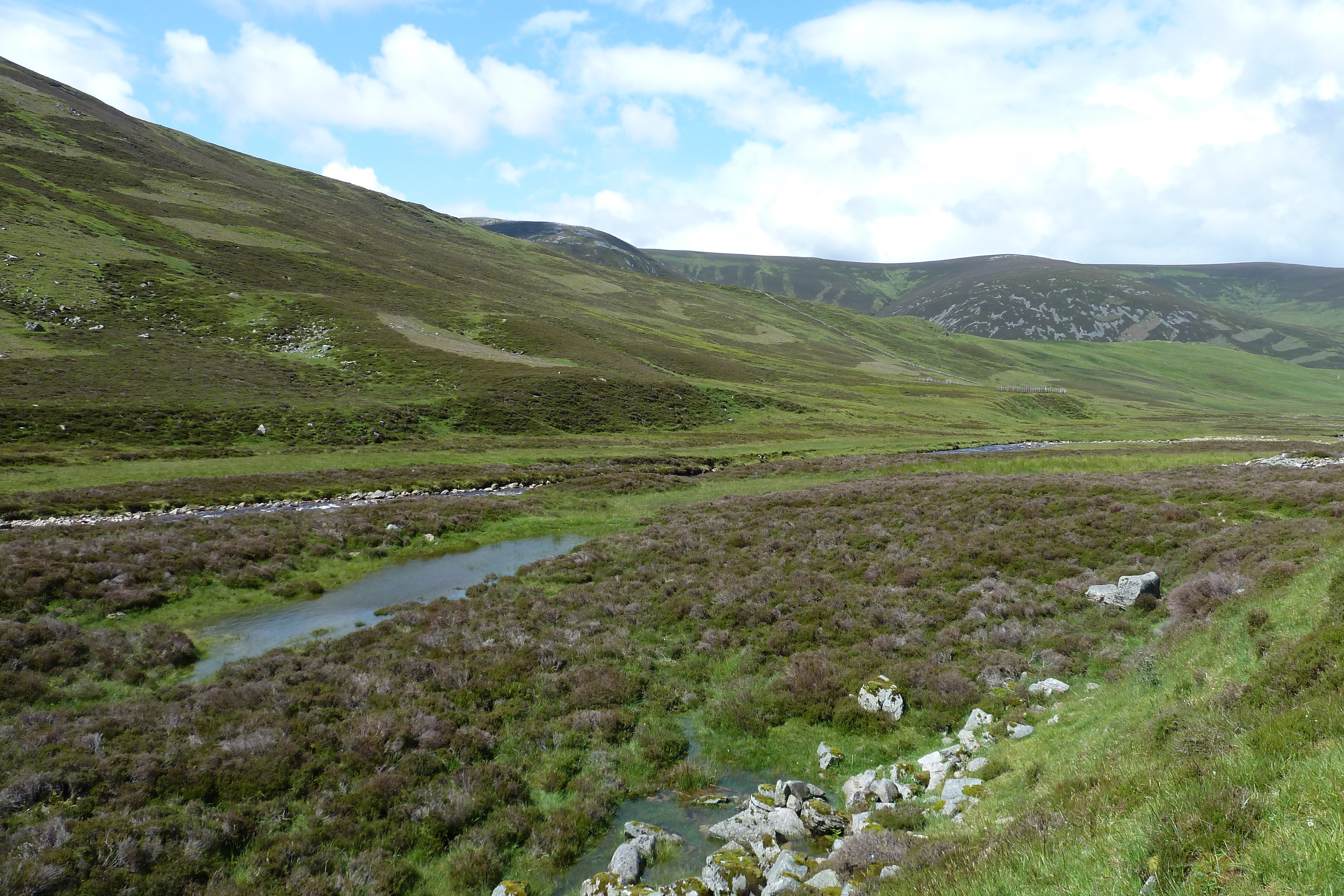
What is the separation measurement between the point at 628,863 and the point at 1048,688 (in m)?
11.6

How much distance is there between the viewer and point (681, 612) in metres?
22.7

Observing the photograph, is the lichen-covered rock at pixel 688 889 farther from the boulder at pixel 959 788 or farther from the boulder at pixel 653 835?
the boulder at pixel 959 788

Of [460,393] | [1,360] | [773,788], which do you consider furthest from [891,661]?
[1,360]

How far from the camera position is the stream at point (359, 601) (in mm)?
20656

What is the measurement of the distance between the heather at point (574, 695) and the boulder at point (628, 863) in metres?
1.26

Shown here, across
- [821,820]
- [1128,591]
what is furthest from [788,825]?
[1128,591]

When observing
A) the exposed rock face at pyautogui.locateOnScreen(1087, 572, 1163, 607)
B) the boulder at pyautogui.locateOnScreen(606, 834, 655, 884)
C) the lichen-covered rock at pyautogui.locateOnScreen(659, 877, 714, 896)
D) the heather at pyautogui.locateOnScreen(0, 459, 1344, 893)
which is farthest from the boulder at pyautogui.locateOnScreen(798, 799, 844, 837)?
the exposed rock face at pyautogui.locateOnScreen(1087, 572, 1163, 607)

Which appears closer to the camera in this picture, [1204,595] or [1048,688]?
[1048,688]

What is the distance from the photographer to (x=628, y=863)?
34.0 ft

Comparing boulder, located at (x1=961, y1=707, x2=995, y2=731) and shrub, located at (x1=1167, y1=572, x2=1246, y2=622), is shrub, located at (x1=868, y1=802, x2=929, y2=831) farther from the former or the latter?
shrub, located at (x1=1167, y1=572, x2=1246, y2=622)

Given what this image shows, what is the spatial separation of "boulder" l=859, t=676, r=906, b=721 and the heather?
34 cm

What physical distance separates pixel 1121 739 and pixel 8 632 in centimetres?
2884

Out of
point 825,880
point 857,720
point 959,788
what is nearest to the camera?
point 825,880

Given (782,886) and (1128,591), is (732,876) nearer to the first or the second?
(782,886)
